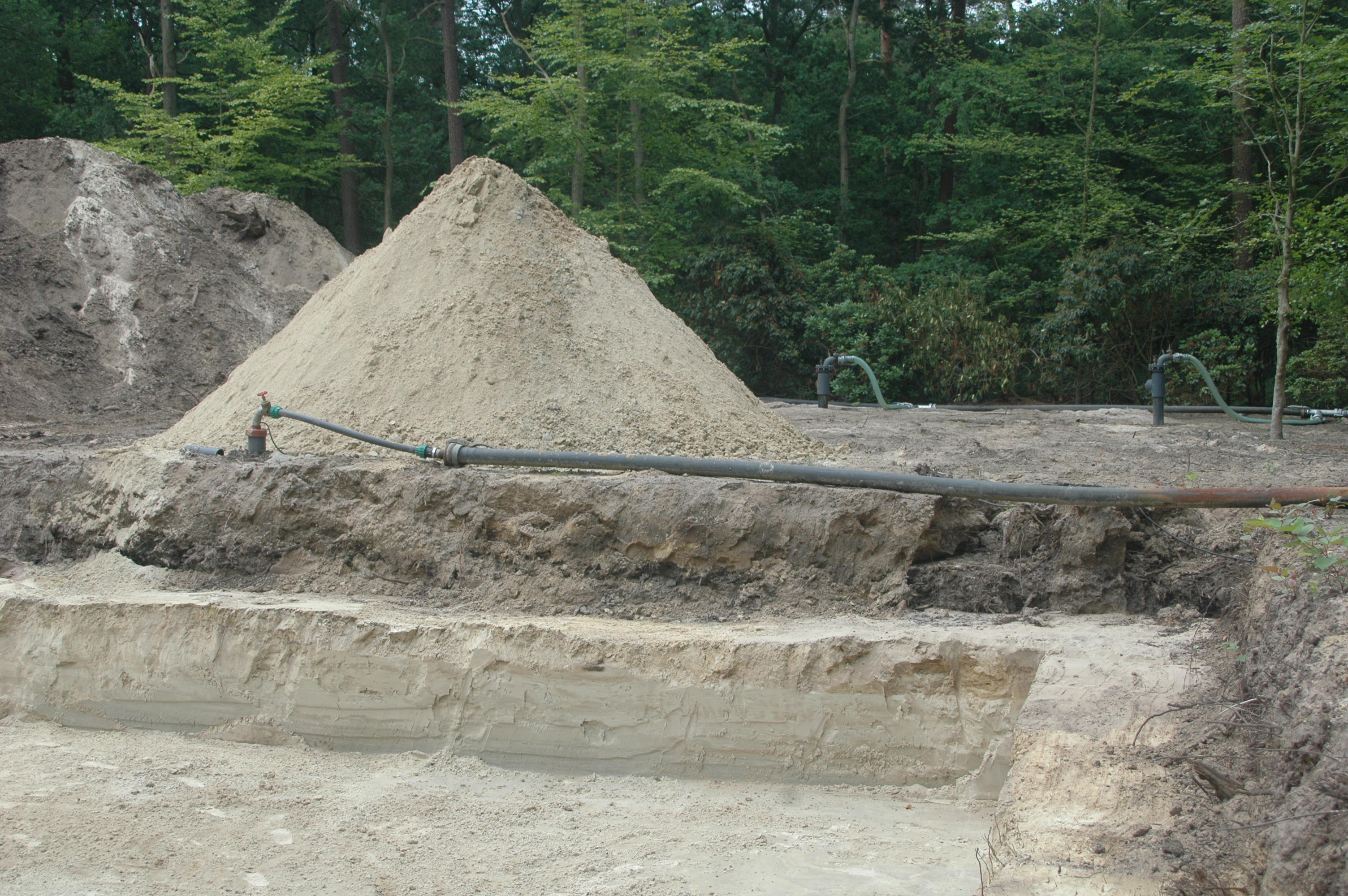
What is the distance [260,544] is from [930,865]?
355 cm

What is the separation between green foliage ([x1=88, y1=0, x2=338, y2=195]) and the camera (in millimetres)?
15109

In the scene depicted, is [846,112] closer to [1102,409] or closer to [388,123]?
[388,123]

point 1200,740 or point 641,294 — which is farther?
point 641,294

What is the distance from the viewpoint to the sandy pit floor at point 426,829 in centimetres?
327

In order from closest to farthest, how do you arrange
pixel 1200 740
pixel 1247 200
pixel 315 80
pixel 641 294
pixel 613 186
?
1. pixel 1200 740
2. pixel 641 294
3. pixel 1247 200
4. pixel 613 186
5. pixel 315 80

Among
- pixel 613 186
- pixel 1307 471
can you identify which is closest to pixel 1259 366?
pixel 1307 471

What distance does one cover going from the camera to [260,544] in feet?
16.0

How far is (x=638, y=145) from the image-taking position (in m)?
14.0

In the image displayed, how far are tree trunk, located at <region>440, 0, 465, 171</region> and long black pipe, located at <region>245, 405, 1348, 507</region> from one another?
1357 cm

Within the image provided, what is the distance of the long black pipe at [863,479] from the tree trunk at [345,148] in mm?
14878

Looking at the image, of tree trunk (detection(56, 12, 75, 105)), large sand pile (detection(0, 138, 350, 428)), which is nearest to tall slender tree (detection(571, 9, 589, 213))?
large sand pile (detection(0, 138, 350, 428))

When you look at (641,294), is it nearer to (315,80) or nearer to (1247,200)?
(1247,200)

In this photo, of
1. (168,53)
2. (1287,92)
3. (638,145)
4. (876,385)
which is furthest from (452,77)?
(1287,92)

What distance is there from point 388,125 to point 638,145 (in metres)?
7.80
